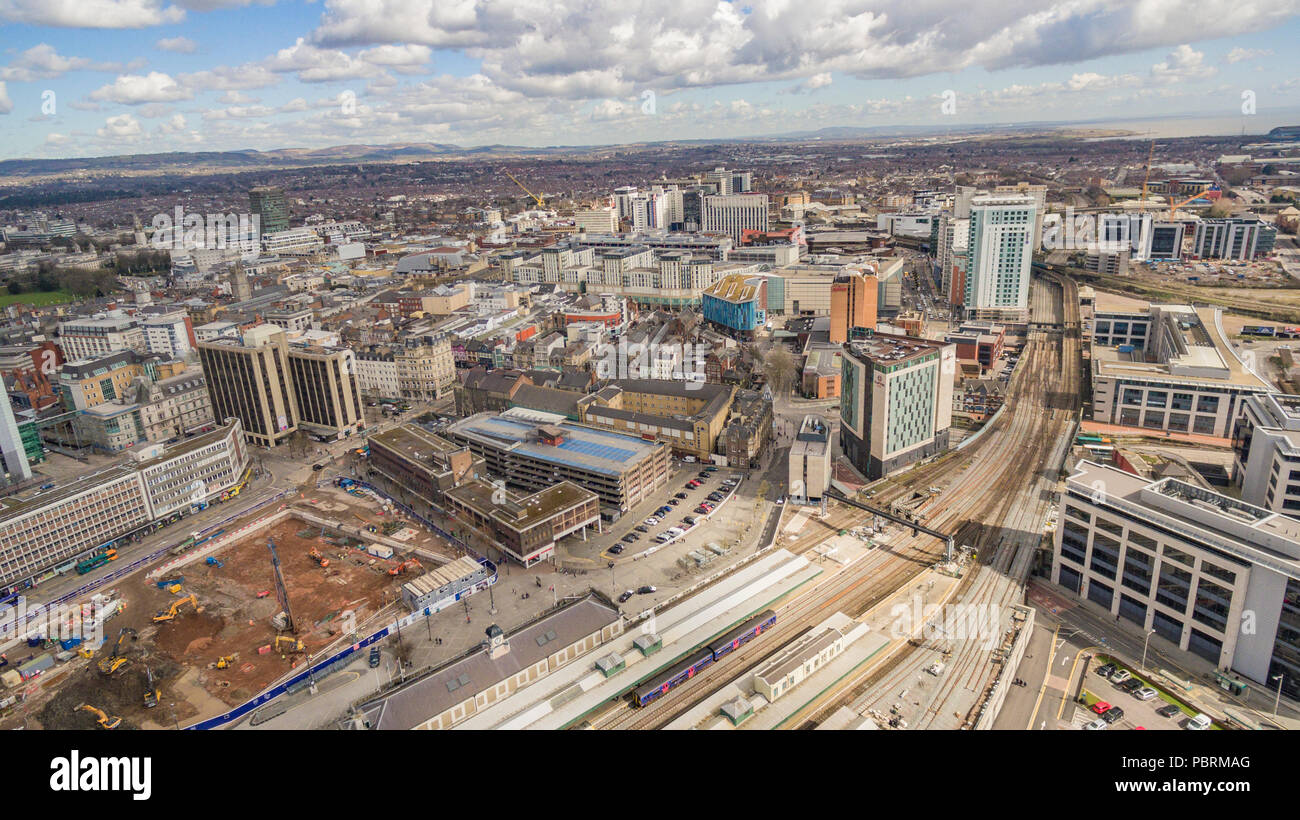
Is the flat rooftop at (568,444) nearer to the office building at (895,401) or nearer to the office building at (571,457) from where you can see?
the office building at (571,457)

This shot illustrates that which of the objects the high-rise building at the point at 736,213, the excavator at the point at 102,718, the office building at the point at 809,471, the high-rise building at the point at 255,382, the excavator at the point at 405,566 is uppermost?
the high-rise building at the point at 736,213

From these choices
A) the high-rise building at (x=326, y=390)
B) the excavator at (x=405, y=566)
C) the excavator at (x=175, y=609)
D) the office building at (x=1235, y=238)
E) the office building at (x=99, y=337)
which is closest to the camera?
the excavator at (x=175, y=609)

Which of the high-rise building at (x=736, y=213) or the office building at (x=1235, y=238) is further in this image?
the high-rise building at (x=736, y=213)

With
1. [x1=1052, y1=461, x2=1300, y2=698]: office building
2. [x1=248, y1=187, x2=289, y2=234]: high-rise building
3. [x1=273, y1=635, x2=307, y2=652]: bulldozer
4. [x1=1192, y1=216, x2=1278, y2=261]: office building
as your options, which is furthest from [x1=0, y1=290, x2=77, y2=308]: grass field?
[x1=1192, y1=216, x2=1278, y2=261]: office building

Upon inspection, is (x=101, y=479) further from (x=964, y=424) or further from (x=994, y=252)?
(x=994, y=252)

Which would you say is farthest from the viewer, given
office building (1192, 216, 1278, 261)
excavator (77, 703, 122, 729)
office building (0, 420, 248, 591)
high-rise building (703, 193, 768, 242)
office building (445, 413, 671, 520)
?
high-rise building (703, 193, 768, 242)

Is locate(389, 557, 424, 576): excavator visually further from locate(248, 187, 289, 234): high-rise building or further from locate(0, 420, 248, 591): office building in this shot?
locate(248, 187, 289, 234): high-rise building

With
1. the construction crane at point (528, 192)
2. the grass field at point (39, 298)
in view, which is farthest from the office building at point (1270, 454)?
the construction crane at point (528, 192)
